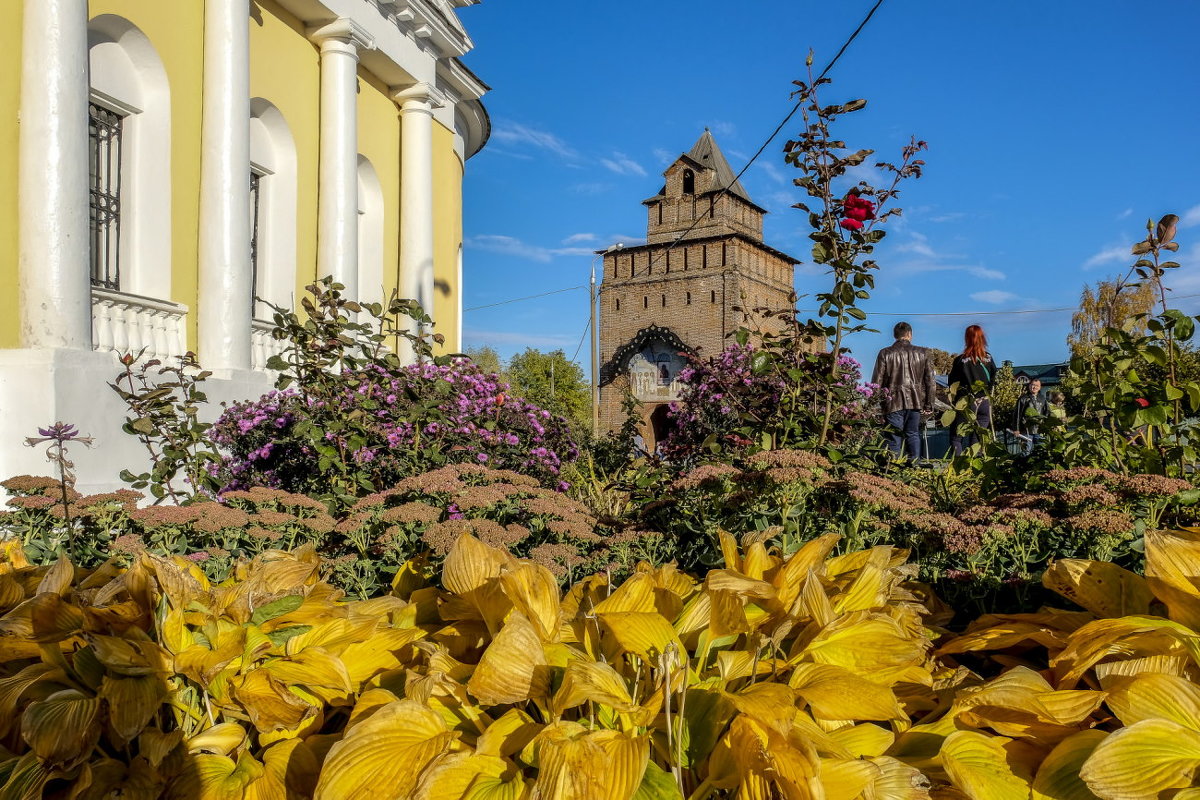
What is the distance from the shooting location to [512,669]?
1021mm

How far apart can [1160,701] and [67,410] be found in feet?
22.3

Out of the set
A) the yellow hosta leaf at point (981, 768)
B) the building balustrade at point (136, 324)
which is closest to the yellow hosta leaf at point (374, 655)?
the yellow hosta leaf at point (981, 768)

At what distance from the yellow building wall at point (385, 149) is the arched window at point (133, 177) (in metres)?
3.60

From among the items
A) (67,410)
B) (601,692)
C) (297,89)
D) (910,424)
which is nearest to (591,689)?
(601,692)

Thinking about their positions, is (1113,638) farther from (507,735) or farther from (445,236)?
(445,236)

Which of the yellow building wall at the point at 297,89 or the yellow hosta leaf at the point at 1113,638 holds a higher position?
the yellow building wall at the point at 297,89

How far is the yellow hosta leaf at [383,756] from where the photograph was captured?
0.93 m

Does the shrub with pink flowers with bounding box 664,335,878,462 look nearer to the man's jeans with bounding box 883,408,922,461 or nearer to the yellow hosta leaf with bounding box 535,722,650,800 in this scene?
the man's jeans with bounding box 883,408,922,461

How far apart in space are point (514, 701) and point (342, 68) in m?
10.2

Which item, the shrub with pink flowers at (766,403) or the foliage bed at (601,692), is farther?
the shrub with pink flowers at (766,403)

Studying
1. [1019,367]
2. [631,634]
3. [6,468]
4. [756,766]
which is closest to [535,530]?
[631,634]

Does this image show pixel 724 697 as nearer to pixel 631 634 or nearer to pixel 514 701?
pixel 631 634

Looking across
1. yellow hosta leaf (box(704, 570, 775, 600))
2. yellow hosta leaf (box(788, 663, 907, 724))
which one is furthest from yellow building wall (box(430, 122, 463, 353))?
yellow hosta leaf (box(788, 663, 907, 724))

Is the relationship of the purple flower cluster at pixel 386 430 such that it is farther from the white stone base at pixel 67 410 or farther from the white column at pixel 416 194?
the white column at pixel 416 194
